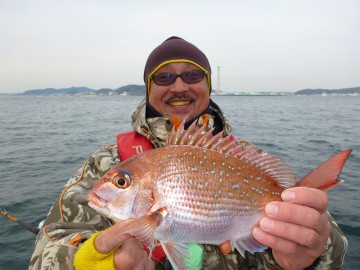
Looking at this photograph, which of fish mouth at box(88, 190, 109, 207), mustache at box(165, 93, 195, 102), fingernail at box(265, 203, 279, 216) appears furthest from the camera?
mustache at box(165, 93, 195, 102)

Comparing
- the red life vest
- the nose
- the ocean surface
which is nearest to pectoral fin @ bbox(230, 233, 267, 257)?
the red life vest

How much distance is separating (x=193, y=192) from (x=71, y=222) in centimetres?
137

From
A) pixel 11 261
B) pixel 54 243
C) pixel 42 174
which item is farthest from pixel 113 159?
pixel 42 174

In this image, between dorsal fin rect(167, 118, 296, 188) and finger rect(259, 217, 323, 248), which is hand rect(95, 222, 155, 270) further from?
finger rect(259, 217, 323, 248)

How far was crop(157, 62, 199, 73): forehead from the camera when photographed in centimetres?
379

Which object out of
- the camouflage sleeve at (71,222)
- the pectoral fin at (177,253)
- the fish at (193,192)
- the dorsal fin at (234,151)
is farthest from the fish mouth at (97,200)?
the dorsal fin at (234,151)

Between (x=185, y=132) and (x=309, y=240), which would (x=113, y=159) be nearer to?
(x=185, y=132)

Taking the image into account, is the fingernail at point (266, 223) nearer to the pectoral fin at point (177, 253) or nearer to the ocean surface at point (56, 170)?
the pectoral fin at point (177, 253)

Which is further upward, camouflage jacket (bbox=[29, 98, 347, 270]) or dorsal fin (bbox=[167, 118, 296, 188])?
dorsal fin (bbox=[167, 118, 296, 188])

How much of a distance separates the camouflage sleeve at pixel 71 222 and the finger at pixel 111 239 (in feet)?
1.63

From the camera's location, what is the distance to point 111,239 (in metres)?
2.02

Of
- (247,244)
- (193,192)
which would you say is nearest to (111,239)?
(193,192)

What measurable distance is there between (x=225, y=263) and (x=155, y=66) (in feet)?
8.40

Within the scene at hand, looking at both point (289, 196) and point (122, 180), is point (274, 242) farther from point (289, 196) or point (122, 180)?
point (122, 180)
